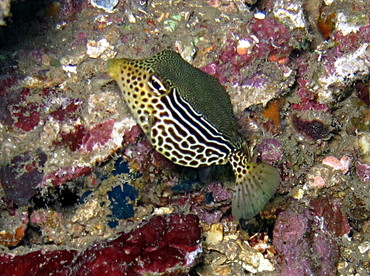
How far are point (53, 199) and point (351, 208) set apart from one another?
3735 millimetres

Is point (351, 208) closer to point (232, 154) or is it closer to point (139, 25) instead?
point (232, 154)

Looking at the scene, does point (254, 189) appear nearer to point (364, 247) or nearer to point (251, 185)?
point (251, 185)

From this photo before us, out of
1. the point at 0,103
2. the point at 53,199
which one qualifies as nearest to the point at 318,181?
the point at 53,199

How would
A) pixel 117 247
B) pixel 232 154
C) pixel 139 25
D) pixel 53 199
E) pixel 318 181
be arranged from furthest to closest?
pixel 318 181 → pixel 139 25 → pixel 53 199 → pixel 232 154 → pixel 117 247

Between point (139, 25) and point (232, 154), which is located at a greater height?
point (139, 25)

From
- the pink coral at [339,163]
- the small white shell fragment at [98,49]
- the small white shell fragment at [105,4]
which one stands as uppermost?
the small white shell fragment at [105,4]

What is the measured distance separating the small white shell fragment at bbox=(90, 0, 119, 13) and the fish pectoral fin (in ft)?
7.93

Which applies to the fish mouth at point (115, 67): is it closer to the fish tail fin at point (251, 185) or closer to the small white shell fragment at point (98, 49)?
the small white shell fragment at point (98, 49)

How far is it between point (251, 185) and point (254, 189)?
48 mm

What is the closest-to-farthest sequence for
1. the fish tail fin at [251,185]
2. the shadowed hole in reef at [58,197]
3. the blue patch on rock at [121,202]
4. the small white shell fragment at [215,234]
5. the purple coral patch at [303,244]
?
the fish tail fin at [251,185] → the shadowed hole in reef at [58,197] → the blue patch on rock at [121,202] → the purple coral patch at [303,244] → the small white shell fragment at [215,234]

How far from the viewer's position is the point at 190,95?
3.30 metres

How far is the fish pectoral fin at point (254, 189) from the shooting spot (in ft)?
11.9

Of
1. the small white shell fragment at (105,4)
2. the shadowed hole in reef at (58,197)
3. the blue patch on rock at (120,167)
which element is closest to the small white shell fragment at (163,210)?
the blue patch on rock at (120,167)

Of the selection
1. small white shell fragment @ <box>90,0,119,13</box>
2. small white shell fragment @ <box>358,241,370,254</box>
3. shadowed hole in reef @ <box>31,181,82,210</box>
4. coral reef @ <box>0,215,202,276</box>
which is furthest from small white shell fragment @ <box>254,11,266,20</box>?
small white shell fragment @ <box>358,241,370,254</box>
